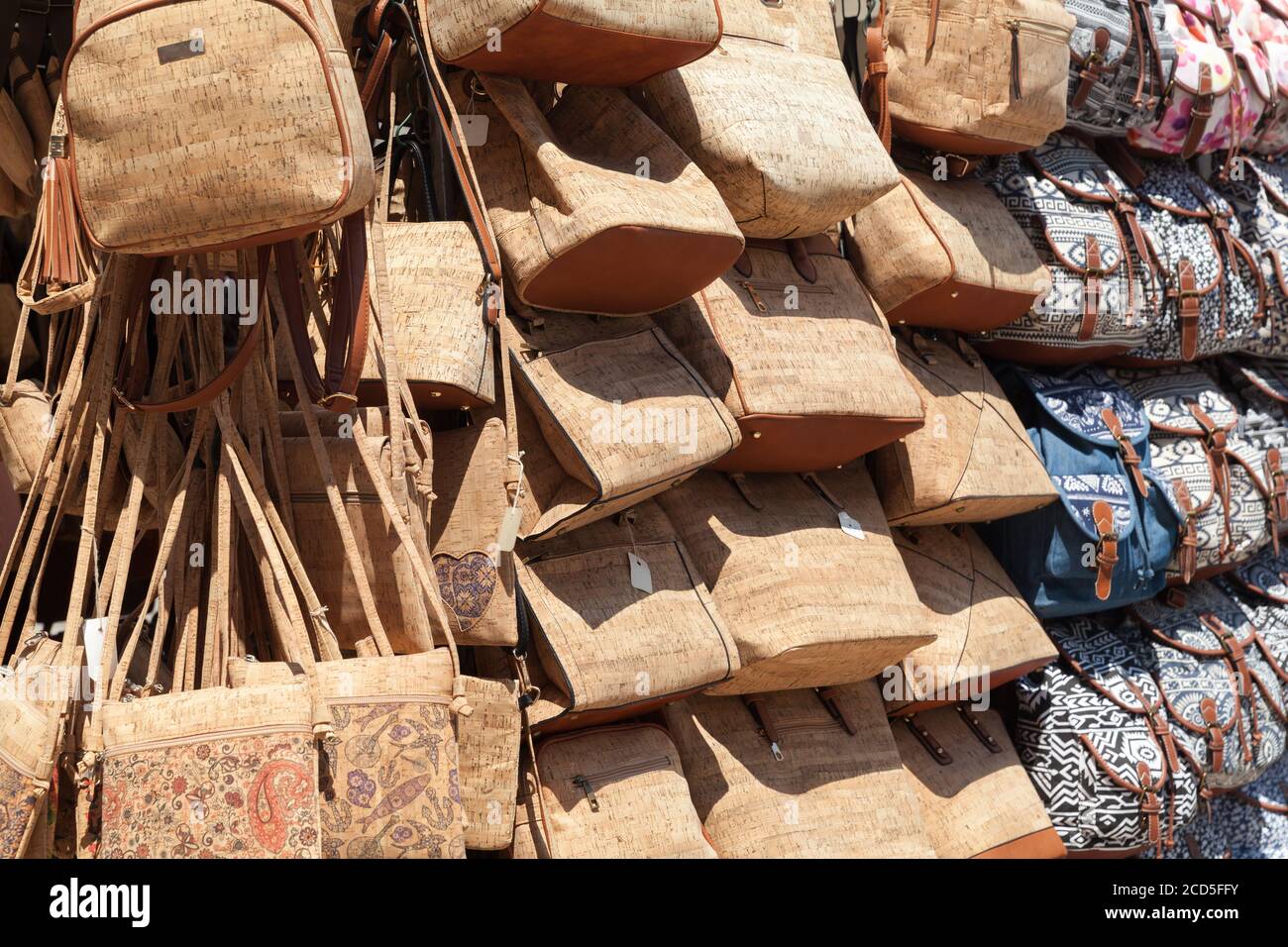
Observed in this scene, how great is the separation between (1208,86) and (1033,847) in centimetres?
216

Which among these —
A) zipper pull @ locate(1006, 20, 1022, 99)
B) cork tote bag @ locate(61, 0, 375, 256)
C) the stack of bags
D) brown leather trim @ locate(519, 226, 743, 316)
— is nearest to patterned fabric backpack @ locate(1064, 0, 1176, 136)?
the stack of bags

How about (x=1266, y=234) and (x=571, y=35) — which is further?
(x=1266, y=234)

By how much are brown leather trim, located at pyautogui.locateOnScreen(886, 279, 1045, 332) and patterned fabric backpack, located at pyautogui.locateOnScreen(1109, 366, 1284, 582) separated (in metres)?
0.68

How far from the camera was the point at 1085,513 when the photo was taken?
148 inches

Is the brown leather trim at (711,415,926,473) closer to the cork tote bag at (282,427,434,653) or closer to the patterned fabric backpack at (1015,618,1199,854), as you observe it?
the cork tote bag at (282,427,434,653)

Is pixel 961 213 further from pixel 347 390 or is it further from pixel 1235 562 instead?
pixel 347 390

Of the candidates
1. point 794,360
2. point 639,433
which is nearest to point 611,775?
point 639,433

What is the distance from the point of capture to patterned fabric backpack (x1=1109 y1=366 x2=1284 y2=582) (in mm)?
4043

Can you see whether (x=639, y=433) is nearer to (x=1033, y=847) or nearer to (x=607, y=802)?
(x=607, y=802)

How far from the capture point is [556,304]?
282cm

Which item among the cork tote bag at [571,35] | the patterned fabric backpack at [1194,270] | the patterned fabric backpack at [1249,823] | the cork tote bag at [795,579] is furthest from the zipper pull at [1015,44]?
the patterned fabric backpack at [1249,823]

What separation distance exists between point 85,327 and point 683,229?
105 centimetres

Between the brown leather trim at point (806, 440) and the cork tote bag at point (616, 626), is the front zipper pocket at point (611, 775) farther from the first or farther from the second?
the brown leather trim at point (806, 440)

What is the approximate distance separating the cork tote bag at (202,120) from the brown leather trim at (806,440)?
47.9 inches
